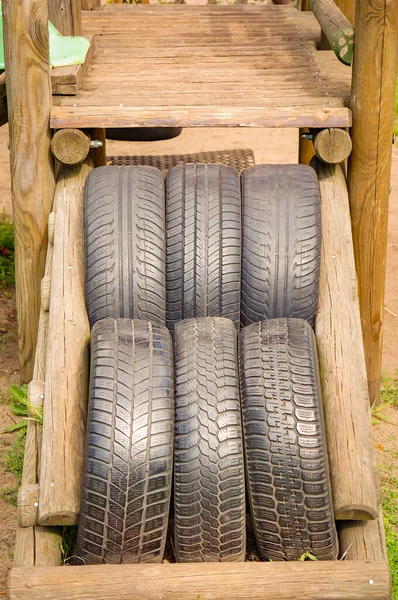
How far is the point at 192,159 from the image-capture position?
7.58m

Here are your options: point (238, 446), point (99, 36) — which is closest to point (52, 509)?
point (238, 446)

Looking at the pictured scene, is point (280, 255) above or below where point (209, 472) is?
above

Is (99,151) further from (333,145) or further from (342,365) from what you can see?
(342,365)

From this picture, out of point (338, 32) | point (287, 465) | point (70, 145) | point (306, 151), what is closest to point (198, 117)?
point (70, 145)

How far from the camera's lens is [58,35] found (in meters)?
5.24

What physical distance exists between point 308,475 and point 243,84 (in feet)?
7.88

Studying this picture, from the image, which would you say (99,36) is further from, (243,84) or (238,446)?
(238,446)

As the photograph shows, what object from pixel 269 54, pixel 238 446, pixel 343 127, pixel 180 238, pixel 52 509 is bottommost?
pixel 52 509

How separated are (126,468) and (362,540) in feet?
3.01

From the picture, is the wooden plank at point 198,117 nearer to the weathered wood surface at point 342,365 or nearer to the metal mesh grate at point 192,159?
the weathered wood surface at point 342,365

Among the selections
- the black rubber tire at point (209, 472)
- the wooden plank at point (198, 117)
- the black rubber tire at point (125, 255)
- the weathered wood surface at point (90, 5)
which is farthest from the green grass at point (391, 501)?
the weathered wood surface at point (90, 5)

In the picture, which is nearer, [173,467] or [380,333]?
[173,467]

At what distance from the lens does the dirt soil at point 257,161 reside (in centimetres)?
446

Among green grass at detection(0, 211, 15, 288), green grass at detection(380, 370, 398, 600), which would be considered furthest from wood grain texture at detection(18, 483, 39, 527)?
green grass at detection(0, 211, 15, 288)
